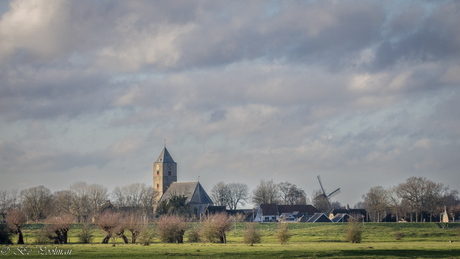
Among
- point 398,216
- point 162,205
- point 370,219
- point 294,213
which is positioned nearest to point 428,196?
point 398,216

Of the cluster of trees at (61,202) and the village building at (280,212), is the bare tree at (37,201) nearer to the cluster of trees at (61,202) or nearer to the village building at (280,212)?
the cluster of trees at (61,202)

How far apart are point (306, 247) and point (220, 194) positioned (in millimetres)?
93587

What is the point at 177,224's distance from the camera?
47.3 meters

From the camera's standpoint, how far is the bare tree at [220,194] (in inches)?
5107

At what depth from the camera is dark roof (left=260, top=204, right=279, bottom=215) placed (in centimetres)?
11412

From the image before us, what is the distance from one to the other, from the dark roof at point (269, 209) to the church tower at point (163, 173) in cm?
3545

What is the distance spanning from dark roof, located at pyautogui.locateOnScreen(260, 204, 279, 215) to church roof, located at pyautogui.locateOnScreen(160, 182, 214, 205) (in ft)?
62.2

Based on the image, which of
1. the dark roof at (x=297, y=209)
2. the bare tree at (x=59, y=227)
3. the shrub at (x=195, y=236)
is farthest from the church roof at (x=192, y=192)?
the bare tree at (x=59, y=227)

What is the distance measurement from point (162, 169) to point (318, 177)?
47.1 m

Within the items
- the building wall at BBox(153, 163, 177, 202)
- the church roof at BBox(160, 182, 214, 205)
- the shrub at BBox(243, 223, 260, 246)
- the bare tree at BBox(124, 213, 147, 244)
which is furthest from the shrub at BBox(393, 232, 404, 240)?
the building wall at BBox(153, 163, 177, 202)

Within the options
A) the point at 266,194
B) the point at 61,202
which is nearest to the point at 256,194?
the point at 266,194

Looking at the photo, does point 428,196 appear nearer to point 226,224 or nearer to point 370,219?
point 370,219

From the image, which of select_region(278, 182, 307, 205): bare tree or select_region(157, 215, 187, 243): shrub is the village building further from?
select_region(157, 215, 187, 243): shrub

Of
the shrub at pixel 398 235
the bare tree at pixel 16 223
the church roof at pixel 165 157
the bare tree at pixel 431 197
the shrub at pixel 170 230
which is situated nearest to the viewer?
the shrub at pixel 170 230
